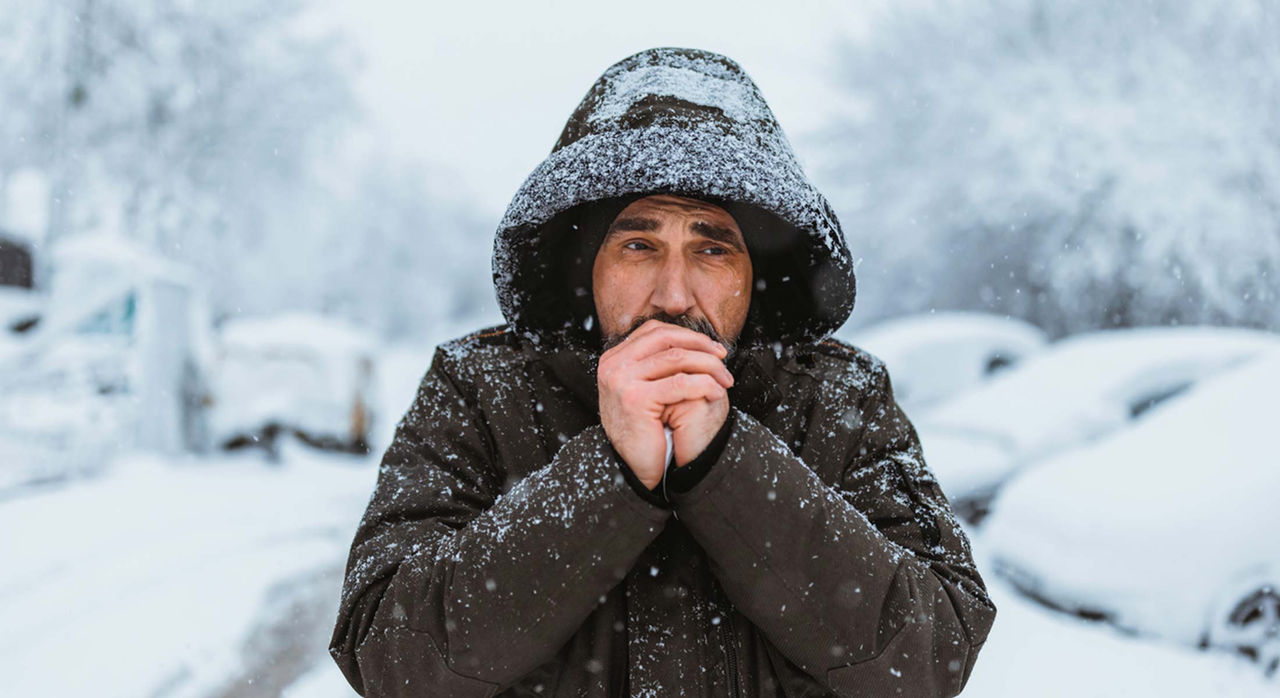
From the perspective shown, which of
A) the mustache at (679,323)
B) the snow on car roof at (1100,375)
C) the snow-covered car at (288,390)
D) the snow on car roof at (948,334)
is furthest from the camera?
the snow on car roof at (948,334)

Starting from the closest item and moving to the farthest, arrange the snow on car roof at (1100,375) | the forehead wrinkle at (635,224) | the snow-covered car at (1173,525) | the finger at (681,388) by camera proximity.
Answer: the finger at (681,388), the forehead wrinkle at (635,224), the snow-covered car at (1173,525), the snow on car roof at (1100,375)

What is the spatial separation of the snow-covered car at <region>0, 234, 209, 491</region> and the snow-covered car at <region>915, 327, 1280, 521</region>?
690 centimetres

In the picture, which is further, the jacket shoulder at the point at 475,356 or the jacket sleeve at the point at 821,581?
the jacket shoulder at the point at 475,356

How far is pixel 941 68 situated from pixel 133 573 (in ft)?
44.9

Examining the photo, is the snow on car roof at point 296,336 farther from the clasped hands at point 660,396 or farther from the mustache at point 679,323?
the clasped hands at point 660,396

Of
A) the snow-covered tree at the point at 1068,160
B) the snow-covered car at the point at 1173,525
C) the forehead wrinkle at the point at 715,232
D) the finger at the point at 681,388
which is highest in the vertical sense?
the snow-covered tree at the point at 1068,160

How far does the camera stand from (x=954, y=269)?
14930 mm

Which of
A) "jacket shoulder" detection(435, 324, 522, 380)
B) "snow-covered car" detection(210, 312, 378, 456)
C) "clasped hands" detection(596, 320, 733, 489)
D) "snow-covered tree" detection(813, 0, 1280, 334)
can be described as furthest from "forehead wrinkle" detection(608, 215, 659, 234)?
"snow-covered tree" detection(813, 0, 1280, 334)

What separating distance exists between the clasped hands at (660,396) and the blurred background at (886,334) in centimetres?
242

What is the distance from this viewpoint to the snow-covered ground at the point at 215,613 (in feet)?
10.6

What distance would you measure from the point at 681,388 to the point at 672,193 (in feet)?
1.66

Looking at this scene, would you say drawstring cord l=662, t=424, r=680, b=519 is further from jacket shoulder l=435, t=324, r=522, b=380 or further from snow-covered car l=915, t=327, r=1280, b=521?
snow-covered car l=915, t=327, r=1280, b=521

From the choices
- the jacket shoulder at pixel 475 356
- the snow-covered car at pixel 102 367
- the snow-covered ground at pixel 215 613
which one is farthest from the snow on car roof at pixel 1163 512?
the snow-covered car at pixel 102 367

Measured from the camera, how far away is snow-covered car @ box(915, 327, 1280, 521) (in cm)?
533
